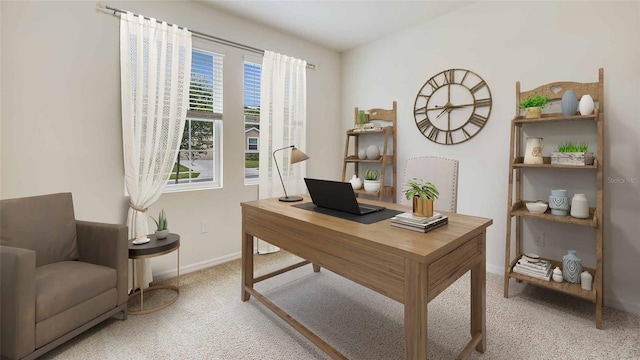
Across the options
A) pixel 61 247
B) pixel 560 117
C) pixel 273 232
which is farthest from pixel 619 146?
pixel 61 247

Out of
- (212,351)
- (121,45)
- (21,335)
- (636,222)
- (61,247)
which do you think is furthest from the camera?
(121,45)

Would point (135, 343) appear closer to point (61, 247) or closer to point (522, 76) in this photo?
point (61, 247)

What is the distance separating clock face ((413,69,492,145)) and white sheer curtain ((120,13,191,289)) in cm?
258

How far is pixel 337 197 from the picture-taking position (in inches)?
70.5

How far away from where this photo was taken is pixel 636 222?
6.86ft

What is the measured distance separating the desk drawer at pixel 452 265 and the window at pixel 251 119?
246 centimetres

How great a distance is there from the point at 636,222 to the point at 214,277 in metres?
3.47

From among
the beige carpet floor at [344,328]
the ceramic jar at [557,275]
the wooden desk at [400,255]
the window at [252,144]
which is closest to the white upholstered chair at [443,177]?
the wooden desk at [400,255]

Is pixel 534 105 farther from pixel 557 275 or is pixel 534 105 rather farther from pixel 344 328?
pixel 344 328

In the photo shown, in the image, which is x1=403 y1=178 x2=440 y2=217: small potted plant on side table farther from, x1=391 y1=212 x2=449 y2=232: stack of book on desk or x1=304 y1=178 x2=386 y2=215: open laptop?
x1=304 y1=178 x2=386 y2=215: open laptop

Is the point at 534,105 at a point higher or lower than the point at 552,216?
higher

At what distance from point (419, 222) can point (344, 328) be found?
101 cm

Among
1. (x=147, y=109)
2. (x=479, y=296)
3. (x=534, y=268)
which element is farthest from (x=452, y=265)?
(x=147, y=109)

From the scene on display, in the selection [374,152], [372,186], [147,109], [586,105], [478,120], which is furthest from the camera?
[374,152]
